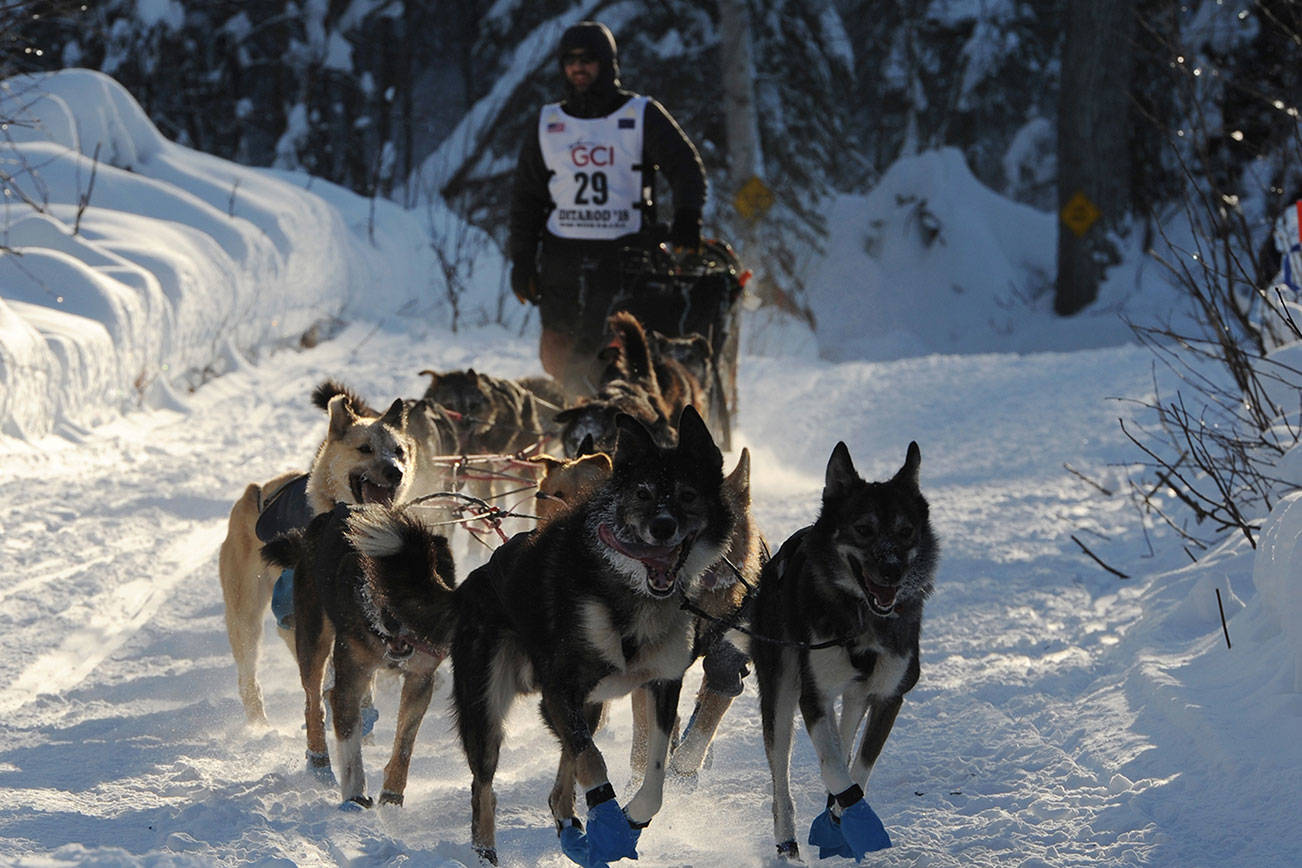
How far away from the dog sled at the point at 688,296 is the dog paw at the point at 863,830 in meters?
4.39

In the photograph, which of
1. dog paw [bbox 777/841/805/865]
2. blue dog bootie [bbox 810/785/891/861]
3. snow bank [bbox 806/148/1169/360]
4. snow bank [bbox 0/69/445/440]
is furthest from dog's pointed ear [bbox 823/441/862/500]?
snow bank [bbox 806/148/1169/360]

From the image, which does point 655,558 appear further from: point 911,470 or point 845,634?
point 911,470

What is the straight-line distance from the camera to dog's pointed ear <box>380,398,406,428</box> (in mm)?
4566

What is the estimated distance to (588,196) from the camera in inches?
291

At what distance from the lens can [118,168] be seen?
12.3 metres

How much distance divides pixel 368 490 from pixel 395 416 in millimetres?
307

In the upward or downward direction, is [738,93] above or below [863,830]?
above

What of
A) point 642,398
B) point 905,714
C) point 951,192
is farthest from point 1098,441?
point 951,192

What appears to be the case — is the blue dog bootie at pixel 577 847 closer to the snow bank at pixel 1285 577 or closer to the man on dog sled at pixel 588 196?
the snow bank at pixel 1285 577

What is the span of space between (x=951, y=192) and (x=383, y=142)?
9481mm

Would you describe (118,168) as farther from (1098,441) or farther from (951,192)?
(951,192)

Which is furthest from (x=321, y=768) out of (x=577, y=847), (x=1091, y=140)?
(x=1091, y=140)

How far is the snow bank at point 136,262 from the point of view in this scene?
26.3 feet

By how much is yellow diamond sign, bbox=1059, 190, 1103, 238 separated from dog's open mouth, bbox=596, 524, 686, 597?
19220 mm
